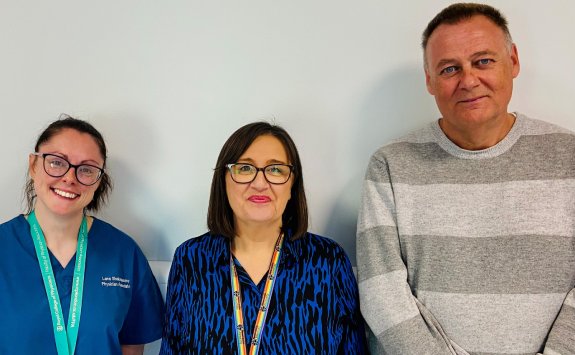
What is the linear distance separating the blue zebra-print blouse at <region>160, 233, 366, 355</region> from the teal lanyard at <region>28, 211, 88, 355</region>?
1.01 feet

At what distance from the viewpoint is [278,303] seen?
1521 millimetres

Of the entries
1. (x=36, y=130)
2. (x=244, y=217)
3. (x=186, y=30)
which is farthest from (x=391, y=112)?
(x=36, y=130)

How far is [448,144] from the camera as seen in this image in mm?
1557

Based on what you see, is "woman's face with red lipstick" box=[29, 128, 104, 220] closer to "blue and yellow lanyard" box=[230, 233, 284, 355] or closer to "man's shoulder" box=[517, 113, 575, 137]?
"blue and yellow lanyard" box=[230, 233, 284, 355]

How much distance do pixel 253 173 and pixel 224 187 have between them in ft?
0.54

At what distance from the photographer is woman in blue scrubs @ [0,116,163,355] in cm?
152

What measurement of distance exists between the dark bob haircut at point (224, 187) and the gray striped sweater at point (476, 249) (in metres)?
0.25

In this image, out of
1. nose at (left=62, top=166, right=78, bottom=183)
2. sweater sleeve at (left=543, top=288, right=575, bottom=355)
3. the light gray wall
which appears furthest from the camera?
the light gray wall

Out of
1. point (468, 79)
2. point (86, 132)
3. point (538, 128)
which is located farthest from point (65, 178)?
point (538, 128)

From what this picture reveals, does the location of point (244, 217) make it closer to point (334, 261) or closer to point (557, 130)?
point (334, 261)

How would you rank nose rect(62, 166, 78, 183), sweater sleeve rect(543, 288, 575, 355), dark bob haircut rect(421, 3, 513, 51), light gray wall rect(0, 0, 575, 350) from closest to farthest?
sweater sleeve rect(543, 288, 575, 355) < dark bob haircut rect(421, 3, 513, 51) < nose rect(62, 166, 78, 183) < light gray wall rect(0, 0, 575, 350)

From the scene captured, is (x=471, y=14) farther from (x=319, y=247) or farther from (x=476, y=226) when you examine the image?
(x=319, y=247)

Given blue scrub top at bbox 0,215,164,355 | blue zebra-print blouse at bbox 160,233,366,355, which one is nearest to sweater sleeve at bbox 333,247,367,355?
blue zebra-print blouse at bbox 160,233,366,355

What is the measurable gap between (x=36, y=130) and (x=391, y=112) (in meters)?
1.57
